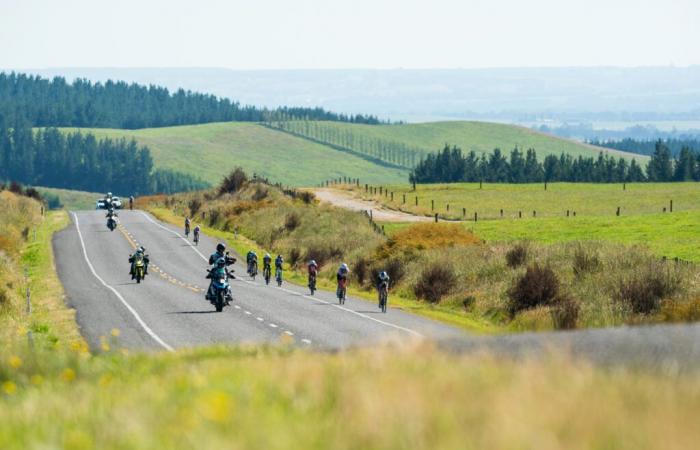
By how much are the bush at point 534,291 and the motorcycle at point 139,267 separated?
754 inches

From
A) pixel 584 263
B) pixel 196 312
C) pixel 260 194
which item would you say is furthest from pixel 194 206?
pixel 584 263

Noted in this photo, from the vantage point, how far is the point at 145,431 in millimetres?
7652

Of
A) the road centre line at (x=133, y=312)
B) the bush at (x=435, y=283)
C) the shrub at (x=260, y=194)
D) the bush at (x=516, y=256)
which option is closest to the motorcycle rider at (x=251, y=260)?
the road centre line at (x=133, y=312)

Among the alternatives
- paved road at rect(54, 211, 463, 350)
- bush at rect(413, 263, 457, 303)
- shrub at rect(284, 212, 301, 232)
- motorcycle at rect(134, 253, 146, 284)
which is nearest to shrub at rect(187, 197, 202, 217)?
shrub at rect(284, 212, 301, 232)

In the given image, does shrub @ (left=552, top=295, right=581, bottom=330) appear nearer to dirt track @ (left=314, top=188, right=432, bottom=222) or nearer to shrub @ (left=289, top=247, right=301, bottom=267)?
shrub @ (left=289, top=247, right=301, bottom=267)

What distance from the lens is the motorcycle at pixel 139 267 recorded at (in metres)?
48.3

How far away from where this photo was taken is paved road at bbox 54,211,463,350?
28766 mm

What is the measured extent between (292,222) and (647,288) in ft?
141

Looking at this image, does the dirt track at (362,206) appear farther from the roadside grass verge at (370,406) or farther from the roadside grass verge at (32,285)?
the roadside grass verge at (370,406)

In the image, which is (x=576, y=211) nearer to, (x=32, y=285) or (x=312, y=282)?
(x=312, y=282)

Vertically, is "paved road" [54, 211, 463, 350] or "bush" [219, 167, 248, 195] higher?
"bush" [219, 167, 248, 195]

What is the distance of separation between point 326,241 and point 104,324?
1157 inches

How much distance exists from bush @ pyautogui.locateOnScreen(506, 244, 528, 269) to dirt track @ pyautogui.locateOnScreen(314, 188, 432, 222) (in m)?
47.0

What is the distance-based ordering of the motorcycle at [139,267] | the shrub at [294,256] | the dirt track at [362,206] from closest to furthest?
the motorcycle at [139,267] < the shrub at [294,256] < the dirt track at [362,206]
